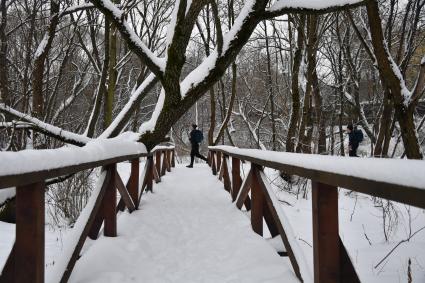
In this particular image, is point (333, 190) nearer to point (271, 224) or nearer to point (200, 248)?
point (271, 224)

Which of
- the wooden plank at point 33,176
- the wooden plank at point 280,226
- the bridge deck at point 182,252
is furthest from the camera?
the bridge deck at point 182,252

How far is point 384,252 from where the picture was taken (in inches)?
177

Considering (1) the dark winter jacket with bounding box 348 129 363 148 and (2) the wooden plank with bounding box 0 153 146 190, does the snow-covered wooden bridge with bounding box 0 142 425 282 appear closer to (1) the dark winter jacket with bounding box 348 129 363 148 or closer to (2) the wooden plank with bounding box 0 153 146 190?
(2) the wooden plank with bounding box 0 153 146 190

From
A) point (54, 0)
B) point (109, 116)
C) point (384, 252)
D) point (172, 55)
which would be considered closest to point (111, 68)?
point (109, 116)

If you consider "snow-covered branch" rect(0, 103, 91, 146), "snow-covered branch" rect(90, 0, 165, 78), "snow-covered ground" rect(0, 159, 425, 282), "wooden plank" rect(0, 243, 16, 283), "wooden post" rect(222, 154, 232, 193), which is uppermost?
"snow-covered branch" rect(90, 0, 165, 78)

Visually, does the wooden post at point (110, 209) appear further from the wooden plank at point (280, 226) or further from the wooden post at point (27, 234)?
the wooden post at point (27, 234)

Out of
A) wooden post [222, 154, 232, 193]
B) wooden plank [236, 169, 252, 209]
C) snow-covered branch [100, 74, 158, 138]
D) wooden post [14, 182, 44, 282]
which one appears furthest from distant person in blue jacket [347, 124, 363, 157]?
wooden post [14, 182, 44, 282]

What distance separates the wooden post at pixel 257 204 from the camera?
366 cm

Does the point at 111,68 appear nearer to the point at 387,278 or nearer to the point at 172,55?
the point at 172,55

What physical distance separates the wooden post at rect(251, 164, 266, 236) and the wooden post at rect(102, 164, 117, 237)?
1438 millimetres

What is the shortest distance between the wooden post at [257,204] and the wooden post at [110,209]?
56.6 inches

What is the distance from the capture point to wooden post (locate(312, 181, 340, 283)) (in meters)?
1.82

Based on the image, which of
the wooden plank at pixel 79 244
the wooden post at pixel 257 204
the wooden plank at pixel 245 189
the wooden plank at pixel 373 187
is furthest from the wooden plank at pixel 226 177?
the wooden plank at pixel 373 187

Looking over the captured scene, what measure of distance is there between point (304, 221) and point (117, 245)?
385 centimetres
